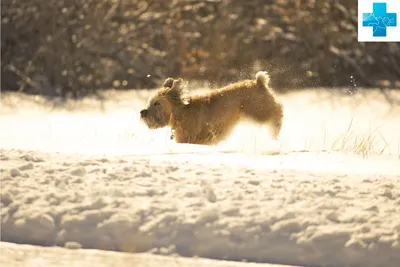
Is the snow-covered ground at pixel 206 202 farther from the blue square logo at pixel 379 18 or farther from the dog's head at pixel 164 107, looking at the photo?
the blue square logo at pixel 379 18

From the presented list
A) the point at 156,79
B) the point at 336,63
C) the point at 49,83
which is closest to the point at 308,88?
the point at 336,63

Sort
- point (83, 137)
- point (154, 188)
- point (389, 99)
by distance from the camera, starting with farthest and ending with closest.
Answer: point (389, 99) < point (83, 137) < point (154, 188)

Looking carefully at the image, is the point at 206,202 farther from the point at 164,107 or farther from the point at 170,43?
the point at 170,43

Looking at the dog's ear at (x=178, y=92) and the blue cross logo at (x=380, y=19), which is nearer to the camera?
the dog's ear at (x=178, y=92)

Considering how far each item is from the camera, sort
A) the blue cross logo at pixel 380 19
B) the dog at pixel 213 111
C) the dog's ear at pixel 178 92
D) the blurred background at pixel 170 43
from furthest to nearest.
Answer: the blurred background at pixel 170 43 → the blue cross logo at pixel 380 19 → the dog's ear at pixel 178 92 → the dog at pixel 213 111

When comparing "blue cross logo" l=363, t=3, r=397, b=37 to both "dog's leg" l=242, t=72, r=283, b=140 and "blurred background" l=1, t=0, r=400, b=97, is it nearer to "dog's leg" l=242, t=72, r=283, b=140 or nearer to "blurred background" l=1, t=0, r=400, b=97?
"blurred background" l=1, t=0, r=400, b=97

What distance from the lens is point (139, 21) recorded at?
16.0 metres

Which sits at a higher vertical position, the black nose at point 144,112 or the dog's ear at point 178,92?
the dog's ear at point 178,92

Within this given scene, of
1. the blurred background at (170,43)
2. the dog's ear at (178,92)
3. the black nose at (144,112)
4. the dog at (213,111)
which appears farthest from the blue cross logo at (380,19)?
the black nose at (144,112)

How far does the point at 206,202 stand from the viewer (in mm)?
5141

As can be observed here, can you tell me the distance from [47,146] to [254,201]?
83.9 inches

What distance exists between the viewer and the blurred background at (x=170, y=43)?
51.8ft

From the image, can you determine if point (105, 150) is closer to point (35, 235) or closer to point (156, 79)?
point (35, 235)

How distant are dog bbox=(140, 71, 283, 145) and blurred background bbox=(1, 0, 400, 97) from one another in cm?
657
